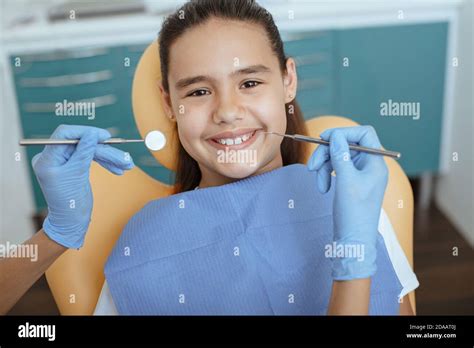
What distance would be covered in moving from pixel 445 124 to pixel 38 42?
1.23m

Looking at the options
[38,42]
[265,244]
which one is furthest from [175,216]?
[38,42]

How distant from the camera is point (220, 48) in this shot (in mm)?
923

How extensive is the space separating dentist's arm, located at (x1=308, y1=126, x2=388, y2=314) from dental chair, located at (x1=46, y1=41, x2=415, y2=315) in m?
0.25

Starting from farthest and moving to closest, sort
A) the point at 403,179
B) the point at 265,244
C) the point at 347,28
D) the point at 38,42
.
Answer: the point at 38,42
the point at 347,28
the point at 403,179
the point at 265,244

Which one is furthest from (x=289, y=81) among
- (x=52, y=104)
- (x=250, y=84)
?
(x=52, y=104)

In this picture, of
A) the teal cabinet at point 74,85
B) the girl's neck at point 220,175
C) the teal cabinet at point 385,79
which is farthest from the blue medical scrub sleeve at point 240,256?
the teal cabinet at point 74,85

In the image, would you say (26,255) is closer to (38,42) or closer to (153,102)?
(153,102)

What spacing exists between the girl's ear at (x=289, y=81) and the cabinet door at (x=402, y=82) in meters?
0.24

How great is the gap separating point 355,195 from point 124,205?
0.50 meters

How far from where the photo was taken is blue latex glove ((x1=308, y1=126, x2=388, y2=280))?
2.77 feet

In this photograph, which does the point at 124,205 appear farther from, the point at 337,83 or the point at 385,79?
the point at 337,83

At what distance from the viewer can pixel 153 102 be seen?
1.12 meters

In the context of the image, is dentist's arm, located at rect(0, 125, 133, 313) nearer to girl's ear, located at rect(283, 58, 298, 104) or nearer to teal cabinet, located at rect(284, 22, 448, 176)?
girl's ear, located at rect(283, 58, 298, 104)

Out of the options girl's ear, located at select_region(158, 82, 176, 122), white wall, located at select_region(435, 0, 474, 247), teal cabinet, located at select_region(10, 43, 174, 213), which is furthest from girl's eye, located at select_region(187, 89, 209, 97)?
teal cabinet, located at select_region(10, 43, 174, 213)
